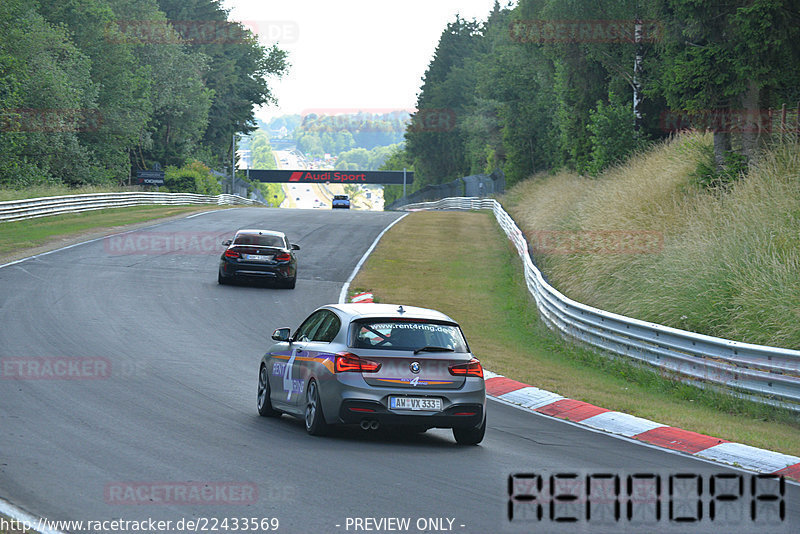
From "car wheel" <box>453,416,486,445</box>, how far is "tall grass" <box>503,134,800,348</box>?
5992 mm

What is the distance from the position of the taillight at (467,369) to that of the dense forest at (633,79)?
1556 centimetres

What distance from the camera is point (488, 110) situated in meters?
87.2

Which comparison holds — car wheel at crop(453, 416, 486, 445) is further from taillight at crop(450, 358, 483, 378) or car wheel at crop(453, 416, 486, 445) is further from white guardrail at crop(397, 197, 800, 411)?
white guardrail at crop(397, 197, 800, 411)

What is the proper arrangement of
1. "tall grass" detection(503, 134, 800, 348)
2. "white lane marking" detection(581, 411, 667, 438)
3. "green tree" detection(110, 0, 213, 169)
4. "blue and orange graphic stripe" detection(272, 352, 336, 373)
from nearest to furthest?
"blue and orange graphic stripe" detection(272, 352, 336, 373) < "white lane marking" detection(581, 411, 667, 438) < "tall grass" detection(503, 134, 800, 348) < "green tree" detection(110, 0, 213, 169)

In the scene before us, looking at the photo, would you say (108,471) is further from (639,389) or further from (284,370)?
(639,389)

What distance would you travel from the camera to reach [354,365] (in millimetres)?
9484

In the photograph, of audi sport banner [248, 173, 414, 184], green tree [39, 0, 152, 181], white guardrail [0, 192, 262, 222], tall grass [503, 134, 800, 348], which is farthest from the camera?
audi sport banner [248, 173, 414, 184]

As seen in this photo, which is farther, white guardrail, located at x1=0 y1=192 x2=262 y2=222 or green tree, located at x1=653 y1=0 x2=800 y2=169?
white guardrail, located at x1=0 y1=192 x2=262 y2=222

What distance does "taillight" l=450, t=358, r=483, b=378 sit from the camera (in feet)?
31.7

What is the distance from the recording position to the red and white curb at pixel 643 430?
943 centimetres

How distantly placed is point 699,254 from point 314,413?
10367 millimetres

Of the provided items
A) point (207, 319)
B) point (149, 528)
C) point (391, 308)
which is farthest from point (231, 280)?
point (149, 528)

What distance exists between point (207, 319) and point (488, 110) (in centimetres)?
7069

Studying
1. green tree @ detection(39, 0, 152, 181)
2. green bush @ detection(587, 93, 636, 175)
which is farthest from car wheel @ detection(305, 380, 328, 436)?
green tree @ detection(39, 0, 152, 181)
